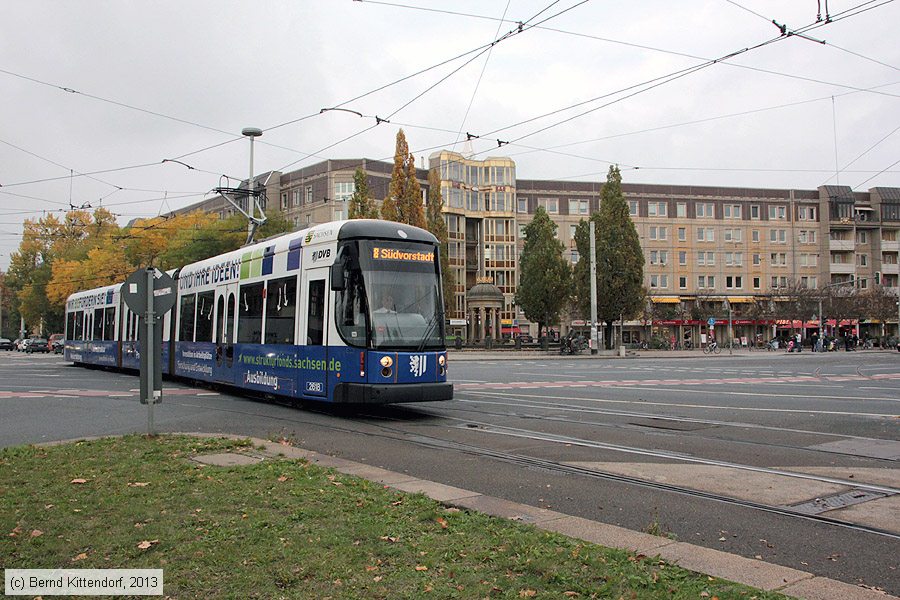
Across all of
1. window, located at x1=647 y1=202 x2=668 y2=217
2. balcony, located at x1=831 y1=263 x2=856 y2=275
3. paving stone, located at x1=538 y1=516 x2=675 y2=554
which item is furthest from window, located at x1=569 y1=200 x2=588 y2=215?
A: paving stone, located at x1=538 y1=516 x2=675 y2=554

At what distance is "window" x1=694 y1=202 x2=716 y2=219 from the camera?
92188 millimetres

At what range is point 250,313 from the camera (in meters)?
17.5

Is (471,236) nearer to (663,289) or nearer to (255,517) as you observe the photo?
(663,289)

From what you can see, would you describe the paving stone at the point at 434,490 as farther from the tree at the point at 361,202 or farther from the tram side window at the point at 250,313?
the tree at the point at 361,202

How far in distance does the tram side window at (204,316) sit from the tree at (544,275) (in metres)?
46.4

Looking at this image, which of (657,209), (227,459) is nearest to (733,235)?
(657,209)

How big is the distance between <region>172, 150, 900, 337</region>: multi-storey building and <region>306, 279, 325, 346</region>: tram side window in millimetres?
66919

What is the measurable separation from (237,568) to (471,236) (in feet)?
269

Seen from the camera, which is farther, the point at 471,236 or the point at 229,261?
the point at 471,236

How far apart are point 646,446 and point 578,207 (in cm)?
8192

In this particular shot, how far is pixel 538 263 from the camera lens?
2552 inches

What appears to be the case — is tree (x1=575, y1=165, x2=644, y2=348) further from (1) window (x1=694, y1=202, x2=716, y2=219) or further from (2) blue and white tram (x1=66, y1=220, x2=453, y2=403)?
(2) blue and white tram (x1=66, y1=220, x2=453, y2=403)

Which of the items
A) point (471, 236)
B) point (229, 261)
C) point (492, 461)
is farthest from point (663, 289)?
point (492, 461)

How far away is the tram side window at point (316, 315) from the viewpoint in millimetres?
14219
